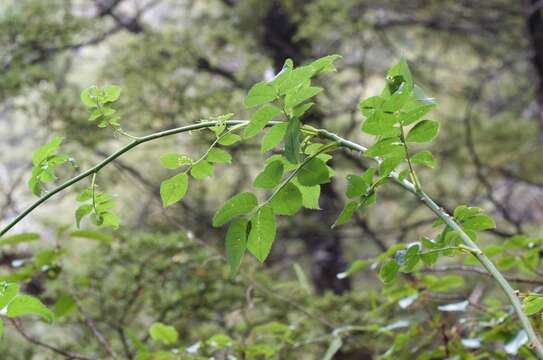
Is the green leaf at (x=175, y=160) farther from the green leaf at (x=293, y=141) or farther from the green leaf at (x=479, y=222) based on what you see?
the green leaf at (x=479, y=222)

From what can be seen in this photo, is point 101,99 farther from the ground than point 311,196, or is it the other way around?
point 101,99

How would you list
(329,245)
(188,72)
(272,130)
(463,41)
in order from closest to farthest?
(272,130) → (188,72) → (329,245) → (463,41)

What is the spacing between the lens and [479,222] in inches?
23.5

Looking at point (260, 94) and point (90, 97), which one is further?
point (90, 97)

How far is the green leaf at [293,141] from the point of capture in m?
0.50

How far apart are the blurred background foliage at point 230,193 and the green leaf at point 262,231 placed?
0.45 metres

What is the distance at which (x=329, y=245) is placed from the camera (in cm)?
398

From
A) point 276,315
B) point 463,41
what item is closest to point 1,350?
point 276,315

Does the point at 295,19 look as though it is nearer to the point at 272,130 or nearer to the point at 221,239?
the point at 221,239

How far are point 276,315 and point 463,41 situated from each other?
3545mm

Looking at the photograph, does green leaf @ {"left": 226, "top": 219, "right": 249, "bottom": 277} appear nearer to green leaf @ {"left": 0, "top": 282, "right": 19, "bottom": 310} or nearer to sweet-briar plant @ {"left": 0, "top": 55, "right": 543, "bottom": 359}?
sweet-briar plant @ {"left": 0, "top": 55, "right": 543, "bottom": 359}

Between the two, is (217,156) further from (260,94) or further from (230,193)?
(230,193)

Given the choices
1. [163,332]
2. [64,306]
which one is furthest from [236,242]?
[64,306]

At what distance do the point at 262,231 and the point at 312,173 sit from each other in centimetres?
8
